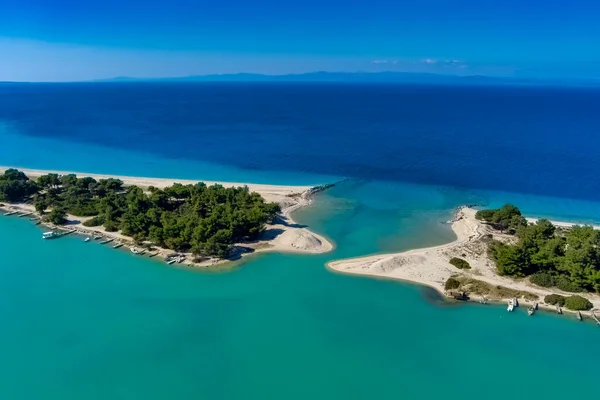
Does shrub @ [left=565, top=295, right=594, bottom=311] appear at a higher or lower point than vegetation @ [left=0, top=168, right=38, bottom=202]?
lower

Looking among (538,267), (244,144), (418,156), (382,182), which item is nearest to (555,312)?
(538,267)

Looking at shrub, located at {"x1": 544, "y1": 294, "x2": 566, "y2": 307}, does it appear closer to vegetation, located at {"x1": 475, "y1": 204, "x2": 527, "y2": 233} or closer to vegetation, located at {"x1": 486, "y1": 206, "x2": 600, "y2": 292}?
vegetation, located at {"x1": 486, "y1": 206, "x2": 600, "y2": 292}

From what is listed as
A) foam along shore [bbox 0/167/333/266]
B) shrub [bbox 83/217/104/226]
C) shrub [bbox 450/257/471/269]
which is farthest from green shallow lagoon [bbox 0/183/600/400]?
shrub [bbox 450/257/471/269]

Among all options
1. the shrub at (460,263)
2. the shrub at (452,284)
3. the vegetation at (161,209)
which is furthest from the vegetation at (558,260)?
the vegetation at (161,209)

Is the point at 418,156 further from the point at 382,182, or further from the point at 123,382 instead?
the point at 123,382

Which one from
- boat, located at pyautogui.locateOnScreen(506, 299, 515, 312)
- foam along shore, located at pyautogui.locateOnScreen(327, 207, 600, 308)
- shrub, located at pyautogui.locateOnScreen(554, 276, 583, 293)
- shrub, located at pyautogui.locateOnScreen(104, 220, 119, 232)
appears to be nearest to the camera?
boat, located at pyautogui.locateOnScreen(506, 299, 515, 312)

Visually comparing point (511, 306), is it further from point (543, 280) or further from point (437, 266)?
point (437, 266)

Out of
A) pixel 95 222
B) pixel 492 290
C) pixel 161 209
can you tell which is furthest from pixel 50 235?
pixel 492 290
